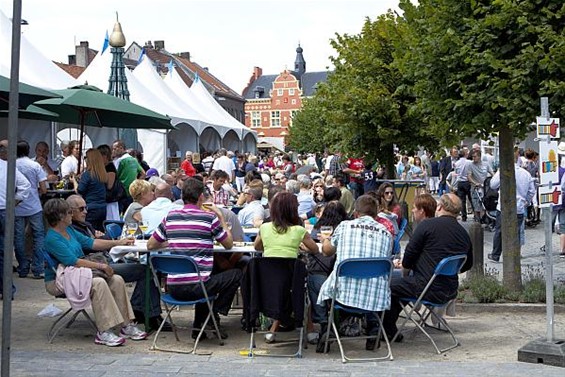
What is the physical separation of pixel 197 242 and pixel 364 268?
1501mm

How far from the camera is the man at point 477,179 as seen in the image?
1755 cm

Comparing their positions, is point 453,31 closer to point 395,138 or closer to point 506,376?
point 506,376

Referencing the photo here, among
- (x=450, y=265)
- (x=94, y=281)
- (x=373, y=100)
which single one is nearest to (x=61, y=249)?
(x=94, y=281)

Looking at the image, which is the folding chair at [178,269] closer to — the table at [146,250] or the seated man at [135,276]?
the table at [146,250]

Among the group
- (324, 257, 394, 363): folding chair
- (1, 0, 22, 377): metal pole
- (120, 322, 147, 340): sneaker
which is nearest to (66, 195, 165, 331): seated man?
(120, 322, 147, 340): sneaker

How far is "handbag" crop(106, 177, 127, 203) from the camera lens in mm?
11219

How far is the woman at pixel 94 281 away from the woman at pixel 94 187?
347 centimetres

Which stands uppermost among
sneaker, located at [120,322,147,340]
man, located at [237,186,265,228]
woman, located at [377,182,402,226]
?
woman, located at [377,182,402,226]

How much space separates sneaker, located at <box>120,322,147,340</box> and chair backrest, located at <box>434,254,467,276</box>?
2.72 m

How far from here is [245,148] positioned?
134 ft

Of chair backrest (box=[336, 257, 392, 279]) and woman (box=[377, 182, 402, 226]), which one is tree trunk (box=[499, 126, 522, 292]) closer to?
woman (box=[377, 182, 402, 226])

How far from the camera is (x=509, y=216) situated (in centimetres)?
921

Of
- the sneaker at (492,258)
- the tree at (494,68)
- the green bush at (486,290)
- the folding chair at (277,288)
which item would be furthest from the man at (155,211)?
the sneaker at (492,258)

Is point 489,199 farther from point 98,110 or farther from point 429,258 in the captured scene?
point 429,258
